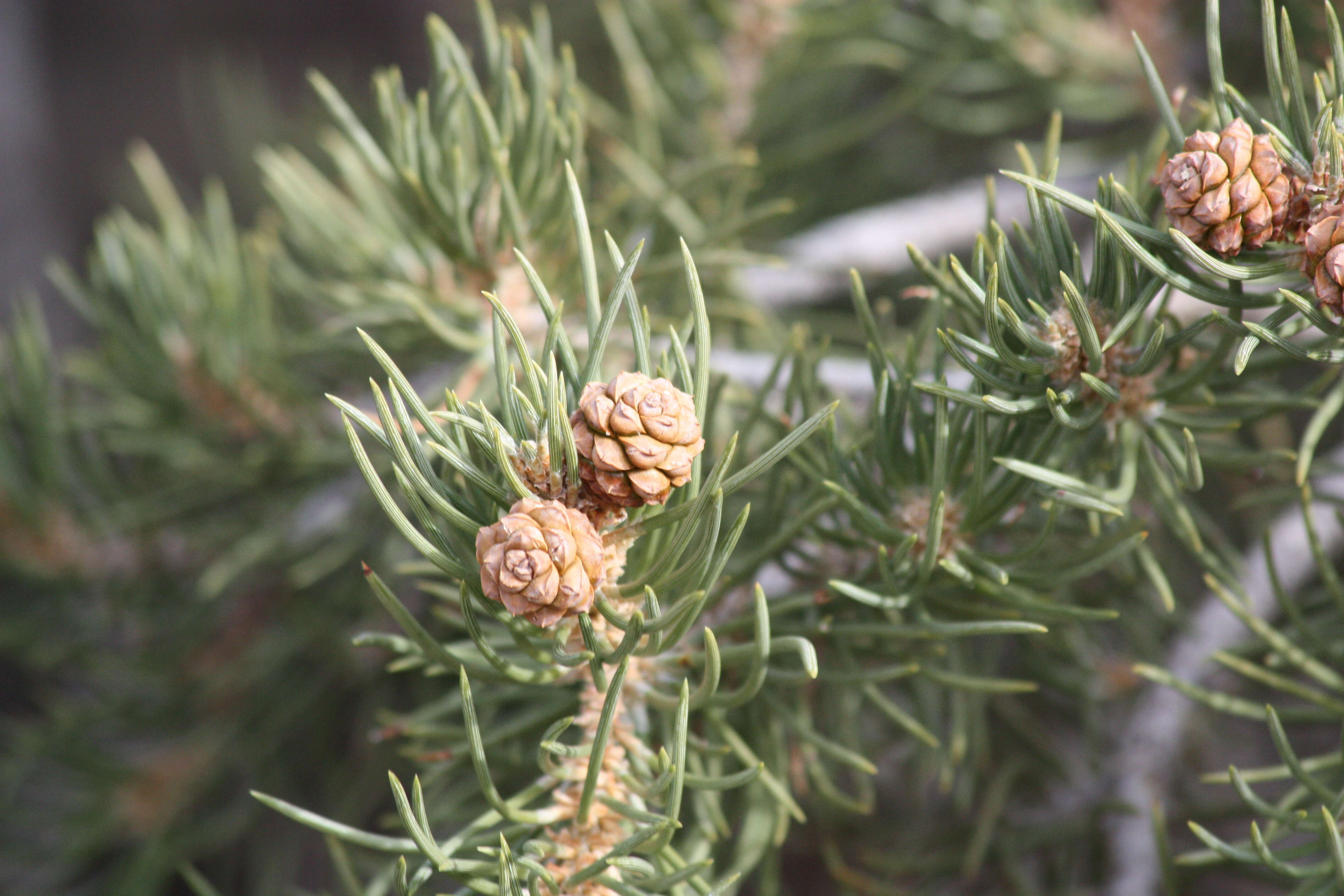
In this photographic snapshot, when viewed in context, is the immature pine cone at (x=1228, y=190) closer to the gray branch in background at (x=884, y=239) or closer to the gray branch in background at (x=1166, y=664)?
the gray branch in background at (x=1166, y=664)

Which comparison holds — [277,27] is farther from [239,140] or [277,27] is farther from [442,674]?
[442,674]

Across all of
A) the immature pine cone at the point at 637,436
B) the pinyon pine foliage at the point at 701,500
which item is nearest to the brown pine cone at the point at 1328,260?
the pinyon pine foliage at the point at 701,500

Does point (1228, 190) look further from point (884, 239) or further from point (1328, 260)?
point (884, 239)

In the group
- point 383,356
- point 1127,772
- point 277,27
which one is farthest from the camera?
point 277,27

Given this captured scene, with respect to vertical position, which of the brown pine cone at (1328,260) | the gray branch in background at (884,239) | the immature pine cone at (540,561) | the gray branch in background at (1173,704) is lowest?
the gray branch in background at (1173,704)

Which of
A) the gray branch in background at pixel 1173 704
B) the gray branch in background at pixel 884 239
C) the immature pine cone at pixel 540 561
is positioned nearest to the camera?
the immature pine cone at pixel 540 561

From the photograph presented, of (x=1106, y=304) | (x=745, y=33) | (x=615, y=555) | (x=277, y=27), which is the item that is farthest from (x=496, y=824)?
(x=277, y=27)

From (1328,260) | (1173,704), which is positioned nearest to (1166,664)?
(1173,704)
